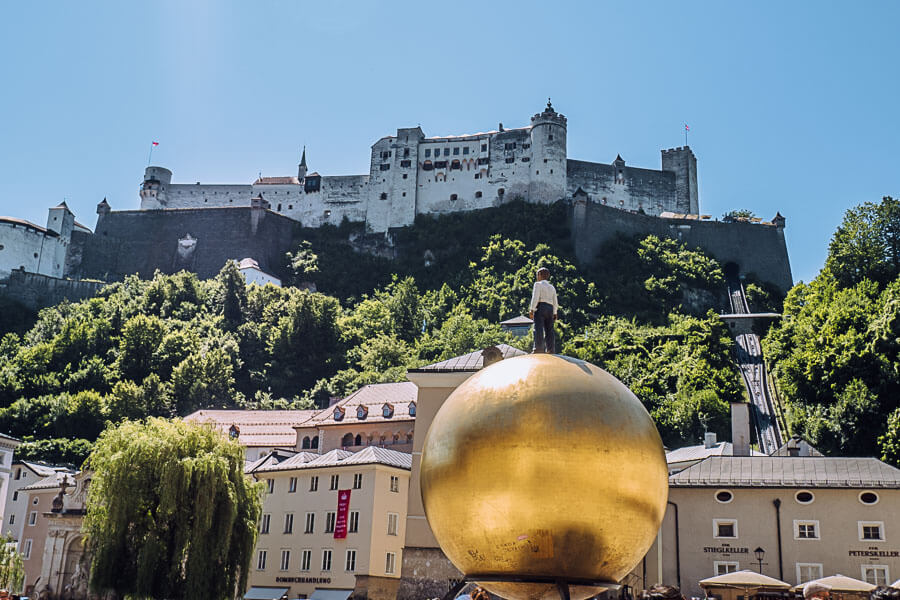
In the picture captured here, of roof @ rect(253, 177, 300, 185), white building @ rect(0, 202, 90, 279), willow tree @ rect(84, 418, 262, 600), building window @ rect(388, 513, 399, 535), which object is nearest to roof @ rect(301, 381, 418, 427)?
building window @ rect(388, 513, 399, 535)

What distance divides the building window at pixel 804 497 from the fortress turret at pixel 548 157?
75.9m

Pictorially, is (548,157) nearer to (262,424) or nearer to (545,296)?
(262,424)

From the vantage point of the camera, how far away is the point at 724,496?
3897cm

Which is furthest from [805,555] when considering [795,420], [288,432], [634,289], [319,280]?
[319,280]

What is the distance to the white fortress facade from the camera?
4486 inches

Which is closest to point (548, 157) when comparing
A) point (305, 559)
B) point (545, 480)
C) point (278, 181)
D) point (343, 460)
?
point (278, 181)

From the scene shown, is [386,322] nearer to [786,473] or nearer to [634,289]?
[634,289]

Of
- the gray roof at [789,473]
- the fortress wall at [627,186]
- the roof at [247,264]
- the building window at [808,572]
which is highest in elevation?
the fortress wall at [627,186]

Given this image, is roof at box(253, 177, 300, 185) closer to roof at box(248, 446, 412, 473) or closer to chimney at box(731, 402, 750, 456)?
roof at box(248, 446, 412, 473)

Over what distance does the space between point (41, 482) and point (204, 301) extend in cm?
4465

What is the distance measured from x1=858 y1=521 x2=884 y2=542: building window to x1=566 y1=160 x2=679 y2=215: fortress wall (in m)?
78.3

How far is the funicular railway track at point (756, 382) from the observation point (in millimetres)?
66875

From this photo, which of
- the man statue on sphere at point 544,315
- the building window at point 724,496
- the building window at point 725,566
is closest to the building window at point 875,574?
the building window at point 725,566

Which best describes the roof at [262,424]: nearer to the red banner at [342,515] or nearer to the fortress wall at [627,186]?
the red banner at [342,515]
